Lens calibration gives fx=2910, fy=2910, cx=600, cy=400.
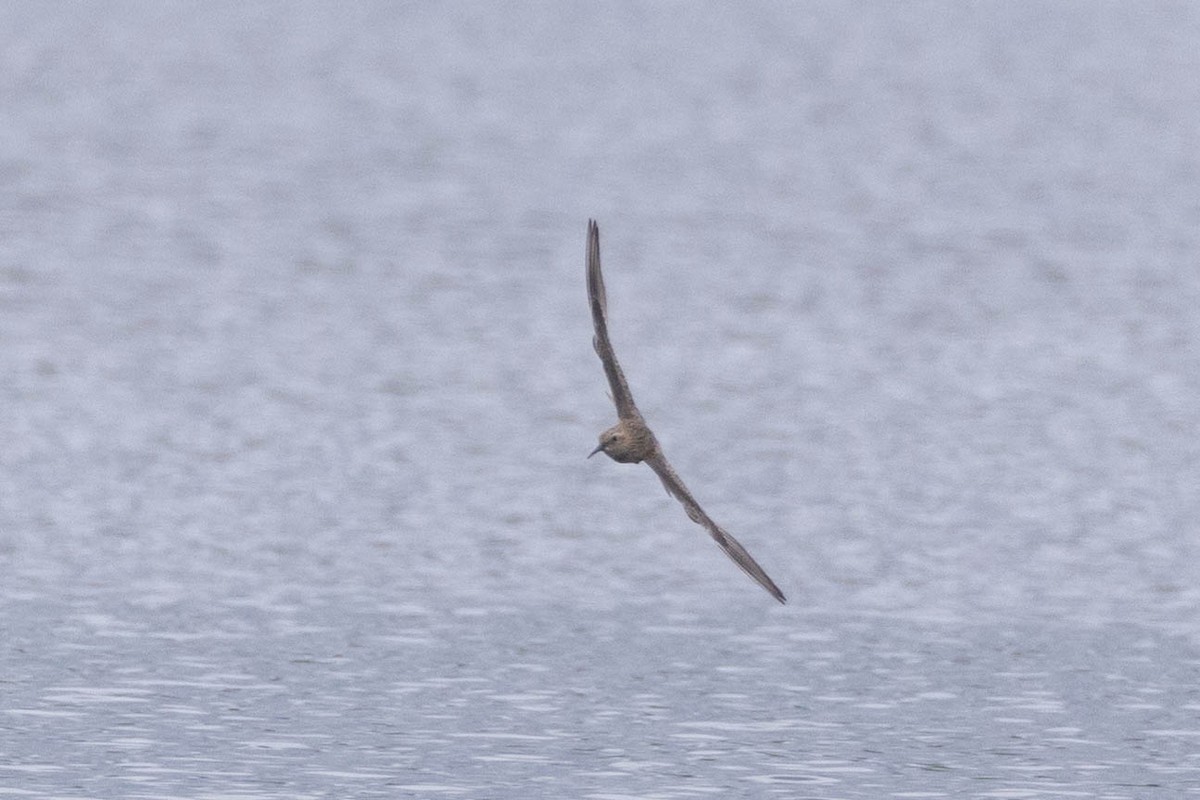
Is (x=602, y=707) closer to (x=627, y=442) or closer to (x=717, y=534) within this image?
(x=627, y=442)

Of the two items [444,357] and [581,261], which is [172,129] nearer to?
[581,261]

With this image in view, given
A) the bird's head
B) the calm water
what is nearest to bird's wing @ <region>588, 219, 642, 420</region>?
the bird's head

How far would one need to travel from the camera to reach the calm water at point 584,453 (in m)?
19.3

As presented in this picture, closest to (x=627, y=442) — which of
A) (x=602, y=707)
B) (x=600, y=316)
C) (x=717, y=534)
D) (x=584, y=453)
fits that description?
(x=600, y=316)

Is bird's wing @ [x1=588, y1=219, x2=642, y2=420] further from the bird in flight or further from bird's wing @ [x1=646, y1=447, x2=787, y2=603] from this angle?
bird's wing @ [x1=646, y1=447, x2=787, y2=603]

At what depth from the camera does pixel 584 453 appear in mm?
29797

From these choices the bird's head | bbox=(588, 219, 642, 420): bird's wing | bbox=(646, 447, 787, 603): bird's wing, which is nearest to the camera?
bbox=(646, 447, 787, 603): bird's wing

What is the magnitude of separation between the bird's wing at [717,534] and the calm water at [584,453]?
8.40ft

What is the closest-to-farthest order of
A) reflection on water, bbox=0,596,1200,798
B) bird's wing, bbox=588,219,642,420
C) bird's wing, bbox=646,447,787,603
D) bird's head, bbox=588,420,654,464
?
bird's wing, bbox=646,447,787,603 < bird's wing, bbox=588,219,642,420 < bird's head, bbox=588,420,654,464 < reflection on water, bbox=0,596,1200,798

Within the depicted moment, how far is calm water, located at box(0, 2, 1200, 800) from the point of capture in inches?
760

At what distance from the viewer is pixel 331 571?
24.2 m

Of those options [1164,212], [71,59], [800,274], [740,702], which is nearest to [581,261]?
[800,274]

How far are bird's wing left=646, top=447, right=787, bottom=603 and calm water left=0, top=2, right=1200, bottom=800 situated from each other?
8.40 feet

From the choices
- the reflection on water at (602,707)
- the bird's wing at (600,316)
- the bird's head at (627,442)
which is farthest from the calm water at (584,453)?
the bird's wing at (600,316)
